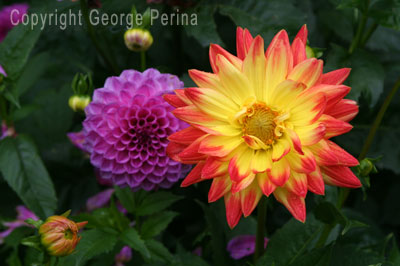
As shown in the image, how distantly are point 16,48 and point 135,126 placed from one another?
0.29 meters

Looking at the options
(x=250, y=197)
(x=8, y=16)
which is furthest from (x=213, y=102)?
(x=8, y=16)

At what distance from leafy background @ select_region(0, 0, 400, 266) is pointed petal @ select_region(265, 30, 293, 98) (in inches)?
8.2

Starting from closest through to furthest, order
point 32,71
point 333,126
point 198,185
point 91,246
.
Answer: point 333,126 → point 91,246 → point 198,185 → point 32,71

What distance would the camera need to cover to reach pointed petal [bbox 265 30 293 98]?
2.07ft

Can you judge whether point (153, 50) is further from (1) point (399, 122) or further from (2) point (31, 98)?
(1) point (399, 122)

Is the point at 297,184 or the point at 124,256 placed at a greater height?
the point at 297,184

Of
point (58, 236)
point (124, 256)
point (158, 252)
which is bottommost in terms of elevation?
point (124, 256)

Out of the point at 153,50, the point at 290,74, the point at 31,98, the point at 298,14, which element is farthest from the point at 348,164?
the point at 31,98

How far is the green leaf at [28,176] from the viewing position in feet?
2.77

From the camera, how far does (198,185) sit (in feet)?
3.30

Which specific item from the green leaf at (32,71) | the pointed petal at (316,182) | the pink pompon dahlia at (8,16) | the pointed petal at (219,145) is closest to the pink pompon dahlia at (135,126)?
the pointed petal at (219,145)

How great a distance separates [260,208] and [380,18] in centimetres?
42

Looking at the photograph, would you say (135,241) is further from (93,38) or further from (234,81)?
(93,38)

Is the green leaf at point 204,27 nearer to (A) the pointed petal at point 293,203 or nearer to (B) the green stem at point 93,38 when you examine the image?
(B) the green stem at point 93,38
